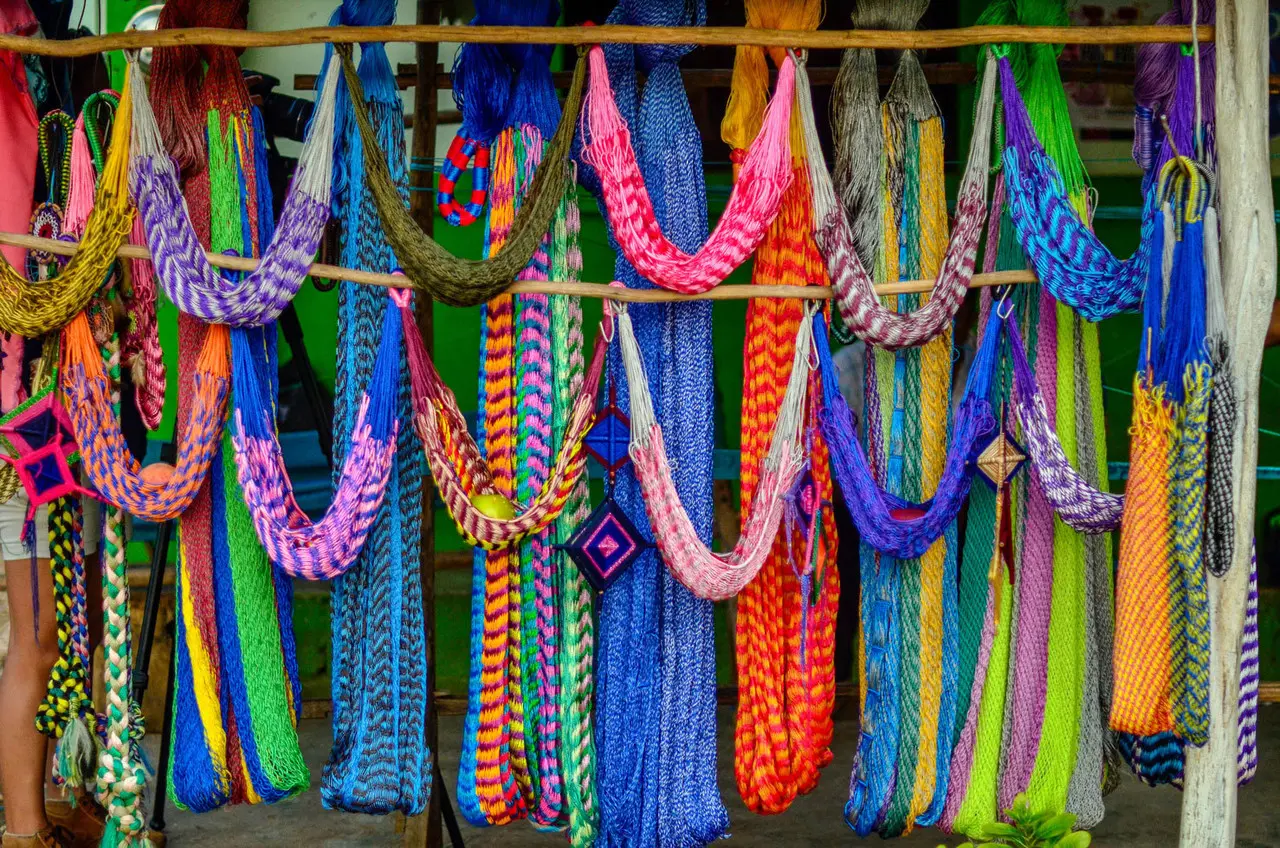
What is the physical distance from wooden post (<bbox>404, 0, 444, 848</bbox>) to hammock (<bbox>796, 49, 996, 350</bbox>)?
1.06 meters

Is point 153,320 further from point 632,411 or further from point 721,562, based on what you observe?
point 721,562

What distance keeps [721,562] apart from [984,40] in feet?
4.23

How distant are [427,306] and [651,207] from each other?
0.77 m

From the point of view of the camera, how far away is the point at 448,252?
2975 millimetres

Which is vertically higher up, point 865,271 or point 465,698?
point 865,271

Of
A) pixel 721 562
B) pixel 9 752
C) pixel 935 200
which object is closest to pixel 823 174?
pixel 935 200

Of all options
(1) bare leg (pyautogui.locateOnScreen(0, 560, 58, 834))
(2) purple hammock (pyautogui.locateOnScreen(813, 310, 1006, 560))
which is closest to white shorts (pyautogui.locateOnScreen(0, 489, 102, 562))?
(1) bare leg (pyautogui.locateOnScreen(0, 560, 58, 834))

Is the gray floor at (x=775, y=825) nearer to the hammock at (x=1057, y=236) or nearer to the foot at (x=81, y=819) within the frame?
the foot at (x=81, y=819)

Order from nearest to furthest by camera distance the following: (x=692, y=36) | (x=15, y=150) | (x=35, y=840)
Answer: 1. (x=692, y=36)
2. (x=15, y=150)
3. (x=35, y=840)

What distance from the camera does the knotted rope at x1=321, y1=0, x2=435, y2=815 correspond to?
10.2 feet

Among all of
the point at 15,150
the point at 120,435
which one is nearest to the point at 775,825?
the point at 120,435

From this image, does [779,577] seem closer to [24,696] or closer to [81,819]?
[24,696]

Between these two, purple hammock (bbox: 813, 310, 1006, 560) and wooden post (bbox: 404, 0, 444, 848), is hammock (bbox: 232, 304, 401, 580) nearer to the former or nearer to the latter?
wooden post (bbox: 404, 0, 444, 848)

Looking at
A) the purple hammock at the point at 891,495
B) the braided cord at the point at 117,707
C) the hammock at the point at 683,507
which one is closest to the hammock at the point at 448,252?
the hammock at the point at 683,507
